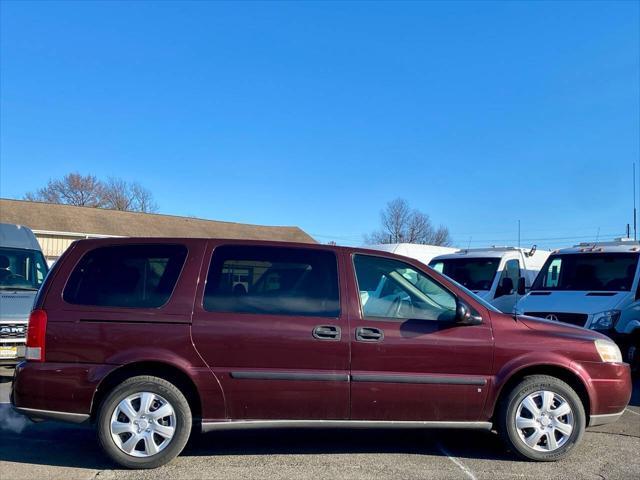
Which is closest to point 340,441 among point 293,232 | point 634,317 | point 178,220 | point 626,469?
point 626,469

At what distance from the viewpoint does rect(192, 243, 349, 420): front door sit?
5.00 meters

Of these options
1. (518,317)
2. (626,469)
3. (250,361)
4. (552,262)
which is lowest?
(626,469)

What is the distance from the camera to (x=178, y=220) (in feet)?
123

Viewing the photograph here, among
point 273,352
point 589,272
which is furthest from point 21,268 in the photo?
point 589,272

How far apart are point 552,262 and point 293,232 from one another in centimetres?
3057

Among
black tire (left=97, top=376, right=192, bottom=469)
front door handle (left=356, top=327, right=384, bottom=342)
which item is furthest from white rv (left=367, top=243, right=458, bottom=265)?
black tire (left=97, top=376, right=192, bottom=469)

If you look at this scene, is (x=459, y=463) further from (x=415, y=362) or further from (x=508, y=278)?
(x=508, y=278)

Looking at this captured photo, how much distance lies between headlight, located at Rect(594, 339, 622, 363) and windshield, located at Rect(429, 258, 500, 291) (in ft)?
23.9

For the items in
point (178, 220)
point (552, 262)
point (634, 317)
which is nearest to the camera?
point (634, 317)

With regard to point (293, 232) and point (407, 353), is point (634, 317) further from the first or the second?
point (293, 232)

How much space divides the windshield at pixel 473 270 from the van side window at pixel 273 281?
815cm

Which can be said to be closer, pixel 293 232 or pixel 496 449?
pixel 496 449

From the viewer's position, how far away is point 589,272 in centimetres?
1062

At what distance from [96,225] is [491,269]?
1008 inches
